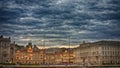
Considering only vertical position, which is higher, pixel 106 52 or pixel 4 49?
pixel 4 49

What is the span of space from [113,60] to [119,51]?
8.89 metres

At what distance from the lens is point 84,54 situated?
19538 centimetres

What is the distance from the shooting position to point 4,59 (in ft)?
516

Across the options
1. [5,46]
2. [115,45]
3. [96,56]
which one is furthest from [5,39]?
[115,45]

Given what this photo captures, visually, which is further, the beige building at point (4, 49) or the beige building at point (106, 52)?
the beige building at point (106, 52)

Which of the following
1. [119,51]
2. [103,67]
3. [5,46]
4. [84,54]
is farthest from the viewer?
[84,54]

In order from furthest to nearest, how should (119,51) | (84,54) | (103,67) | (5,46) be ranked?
1. (84,54)
2. (119,51)
3. (5,46)
4. (103,67)

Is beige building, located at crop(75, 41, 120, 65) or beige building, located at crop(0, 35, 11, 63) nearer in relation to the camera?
beige building, located at crop(0, 35, 11, 63)

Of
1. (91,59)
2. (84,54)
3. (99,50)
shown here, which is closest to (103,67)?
(99,50)

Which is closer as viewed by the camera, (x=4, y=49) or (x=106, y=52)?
(x=4, y=49)

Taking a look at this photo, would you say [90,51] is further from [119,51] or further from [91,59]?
[119,51]

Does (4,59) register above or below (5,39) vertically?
below

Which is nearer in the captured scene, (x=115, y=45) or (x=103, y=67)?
(x=103, y=67)

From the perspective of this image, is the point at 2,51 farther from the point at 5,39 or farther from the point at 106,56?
the point at 106,56
